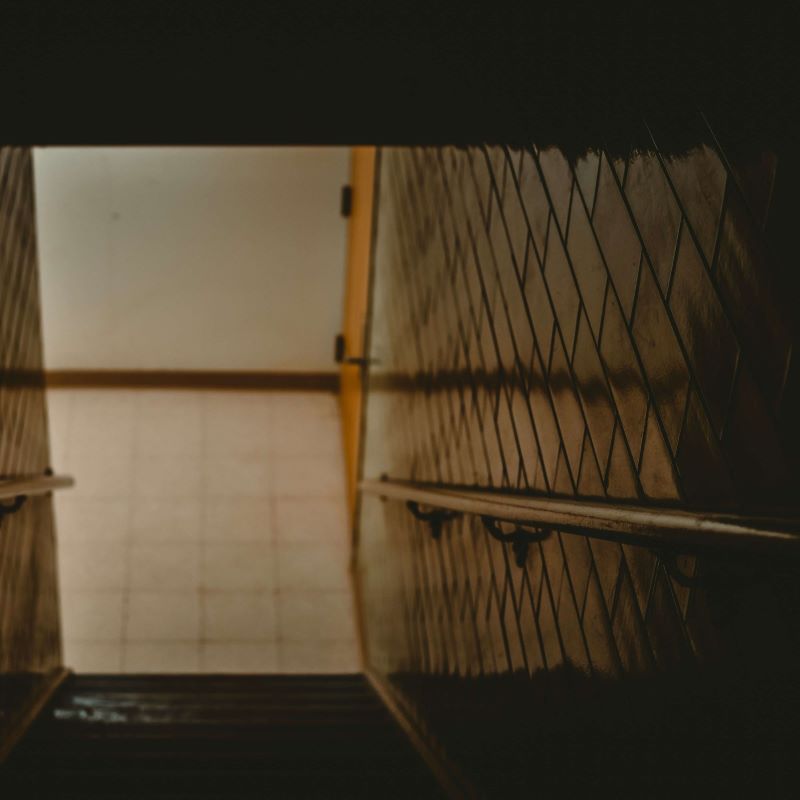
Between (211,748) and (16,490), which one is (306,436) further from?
(16,490)

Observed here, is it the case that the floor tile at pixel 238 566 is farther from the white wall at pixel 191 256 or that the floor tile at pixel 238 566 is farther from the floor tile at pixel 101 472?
the white wall at pixel 191 256

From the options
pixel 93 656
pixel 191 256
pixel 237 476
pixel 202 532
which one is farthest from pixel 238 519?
pixel 191 256

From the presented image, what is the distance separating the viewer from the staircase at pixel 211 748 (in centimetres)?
293

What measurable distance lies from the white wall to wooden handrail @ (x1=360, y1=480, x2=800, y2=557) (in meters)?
4.78

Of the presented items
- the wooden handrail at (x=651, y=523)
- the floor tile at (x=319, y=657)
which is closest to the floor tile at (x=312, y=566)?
the floor tile at (x=319, y=657)

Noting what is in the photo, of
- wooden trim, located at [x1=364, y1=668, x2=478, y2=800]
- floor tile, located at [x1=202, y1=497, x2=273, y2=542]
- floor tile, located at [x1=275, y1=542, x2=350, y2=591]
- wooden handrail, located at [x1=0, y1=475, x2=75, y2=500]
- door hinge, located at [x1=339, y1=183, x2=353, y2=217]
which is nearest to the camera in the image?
wooden trim, located at [x1=364, y1=668, x2=478, y2=800]

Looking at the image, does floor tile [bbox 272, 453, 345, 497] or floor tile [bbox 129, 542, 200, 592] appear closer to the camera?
floor tile [bbox 129, 542, 200, 592]

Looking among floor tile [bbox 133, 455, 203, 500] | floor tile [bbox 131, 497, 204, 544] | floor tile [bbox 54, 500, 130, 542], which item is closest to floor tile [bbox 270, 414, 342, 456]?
floor tile [bbox 133, 455, 203, 500]

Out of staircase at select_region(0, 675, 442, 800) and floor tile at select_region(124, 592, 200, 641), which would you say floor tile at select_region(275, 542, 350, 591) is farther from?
staircase at select_region(0, 675, 442, 800)

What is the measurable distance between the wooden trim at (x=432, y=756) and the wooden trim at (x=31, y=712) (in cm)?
121

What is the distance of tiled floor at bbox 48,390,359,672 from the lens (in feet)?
20.6

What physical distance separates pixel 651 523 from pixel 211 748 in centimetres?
224

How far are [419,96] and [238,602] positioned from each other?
439cm

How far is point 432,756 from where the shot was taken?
3191 mm
